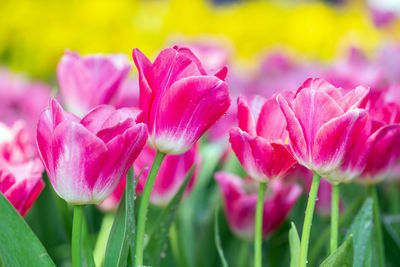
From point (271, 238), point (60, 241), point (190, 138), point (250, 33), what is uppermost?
point (250, 33)

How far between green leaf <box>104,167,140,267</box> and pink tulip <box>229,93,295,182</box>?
9cm

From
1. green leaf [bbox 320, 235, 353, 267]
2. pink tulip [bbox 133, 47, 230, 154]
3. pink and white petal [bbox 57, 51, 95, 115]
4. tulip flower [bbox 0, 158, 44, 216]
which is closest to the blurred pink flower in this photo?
pink and white petal [bbox 57, 51, 95, 115]

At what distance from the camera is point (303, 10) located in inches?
111

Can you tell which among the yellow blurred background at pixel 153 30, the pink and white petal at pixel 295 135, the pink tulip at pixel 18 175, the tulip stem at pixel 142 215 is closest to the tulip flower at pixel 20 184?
the pink tulip at pixel 18 175

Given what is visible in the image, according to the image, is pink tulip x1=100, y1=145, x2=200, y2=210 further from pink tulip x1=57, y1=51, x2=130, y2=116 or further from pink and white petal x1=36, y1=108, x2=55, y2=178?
pink and white petal x1=36, y1=108, x2=55, y2=178

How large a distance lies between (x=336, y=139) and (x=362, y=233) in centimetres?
12

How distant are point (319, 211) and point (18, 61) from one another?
5.06 ft

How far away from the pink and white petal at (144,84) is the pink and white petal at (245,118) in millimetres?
74

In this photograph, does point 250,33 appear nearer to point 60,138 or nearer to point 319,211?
point 319,211

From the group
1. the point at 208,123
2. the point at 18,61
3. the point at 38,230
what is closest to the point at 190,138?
the point at 208,123

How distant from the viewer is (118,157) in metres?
0.42

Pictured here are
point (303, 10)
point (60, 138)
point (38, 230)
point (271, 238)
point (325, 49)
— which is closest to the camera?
point (60, 138)

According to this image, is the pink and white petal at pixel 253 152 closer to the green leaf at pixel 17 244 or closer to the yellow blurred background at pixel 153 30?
the green leaf at pixel 17 244

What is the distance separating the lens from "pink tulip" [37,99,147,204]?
409 mm
